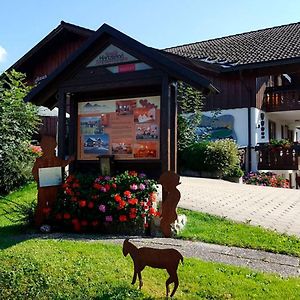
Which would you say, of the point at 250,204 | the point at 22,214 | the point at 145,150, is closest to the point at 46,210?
the point at 22,214

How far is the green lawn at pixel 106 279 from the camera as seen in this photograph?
4141 mm

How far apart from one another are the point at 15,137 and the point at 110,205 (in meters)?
5.41

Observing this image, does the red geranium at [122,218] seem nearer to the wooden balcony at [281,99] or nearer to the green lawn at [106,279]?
the green lawn at [106,279]

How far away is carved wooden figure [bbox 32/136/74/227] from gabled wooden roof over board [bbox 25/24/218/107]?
1226 mm

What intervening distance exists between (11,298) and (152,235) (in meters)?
3.23

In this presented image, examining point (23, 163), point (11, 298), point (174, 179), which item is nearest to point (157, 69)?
point (174, 179)

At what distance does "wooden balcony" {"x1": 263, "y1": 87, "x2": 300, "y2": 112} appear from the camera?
2127 centimetres

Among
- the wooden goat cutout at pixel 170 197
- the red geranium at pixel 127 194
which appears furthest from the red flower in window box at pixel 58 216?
the wooden goat cutout at pixel 170 197

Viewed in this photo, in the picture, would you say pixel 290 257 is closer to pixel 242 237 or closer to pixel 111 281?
pixel 242 237

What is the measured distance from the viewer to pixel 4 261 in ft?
16.4

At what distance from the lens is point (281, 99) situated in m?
22.0

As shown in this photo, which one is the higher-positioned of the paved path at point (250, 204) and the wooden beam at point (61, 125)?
the wooden beam at point (61, 125)

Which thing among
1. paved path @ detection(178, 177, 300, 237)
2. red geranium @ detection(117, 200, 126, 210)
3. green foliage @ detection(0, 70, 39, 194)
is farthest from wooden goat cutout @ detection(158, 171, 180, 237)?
green foliage @ detection(0, 70, 39, 194)

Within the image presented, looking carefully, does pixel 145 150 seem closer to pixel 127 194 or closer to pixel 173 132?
pixel 173 132
